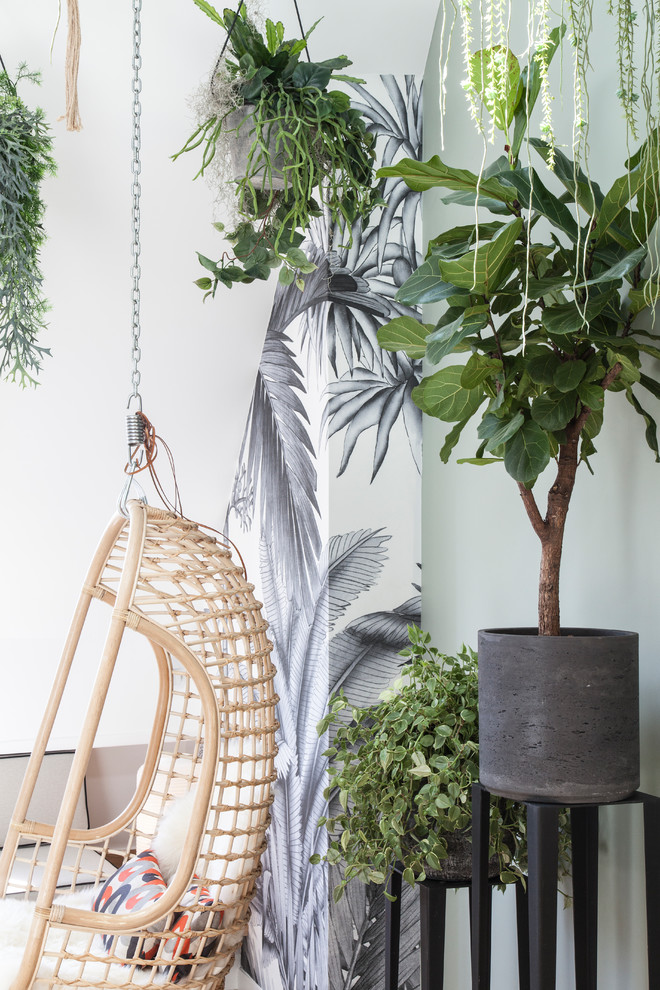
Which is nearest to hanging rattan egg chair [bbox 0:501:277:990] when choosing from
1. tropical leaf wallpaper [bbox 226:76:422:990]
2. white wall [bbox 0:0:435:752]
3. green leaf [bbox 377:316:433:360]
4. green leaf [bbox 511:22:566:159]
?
tropical leaf wallpaper [bbox 226:76:422:990]

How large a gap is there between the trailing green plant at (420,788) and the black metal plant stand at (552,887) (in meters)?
0.12

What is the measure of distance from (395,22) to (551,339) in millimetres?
1298

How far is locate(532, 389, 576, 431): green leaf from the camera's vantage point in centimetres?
104

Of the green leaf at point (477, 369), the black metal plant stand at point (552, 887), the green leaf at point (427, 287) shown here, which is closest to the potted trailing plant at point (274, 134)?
the green leaf at point (427, 287)

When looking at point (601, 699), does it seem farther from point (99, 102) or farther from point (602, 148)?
point (99, 102)

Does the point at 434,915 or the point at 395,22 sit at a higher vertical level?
the point at 395,22

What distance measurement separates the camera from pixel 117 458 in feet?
10.6

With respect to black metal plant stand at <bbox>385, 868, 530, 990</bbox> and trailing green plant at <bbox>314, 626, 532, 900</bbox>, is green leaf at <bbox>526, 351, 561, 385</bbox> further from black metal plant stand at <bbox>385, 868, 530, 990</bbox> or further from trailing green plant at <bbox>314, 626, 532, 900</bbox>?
black metal plant stand at <bbox>385, 868, 530, 990</bbox>

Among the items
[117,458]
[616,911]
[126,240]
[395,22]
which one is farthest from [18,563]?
[616,911]

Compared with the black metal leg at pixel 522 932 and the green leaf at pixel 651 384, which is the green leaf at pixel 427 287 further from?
the black metal leg at pixel 522 932

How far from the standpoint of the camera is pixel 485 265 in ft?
3.26

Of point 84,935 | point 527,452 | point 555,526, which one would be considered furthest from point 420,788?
point 84,935

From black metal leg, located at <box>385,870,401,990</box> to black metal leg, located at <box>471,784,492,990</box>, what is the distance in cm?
30

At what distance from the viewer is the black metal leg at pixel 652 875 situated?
3.29 feet
